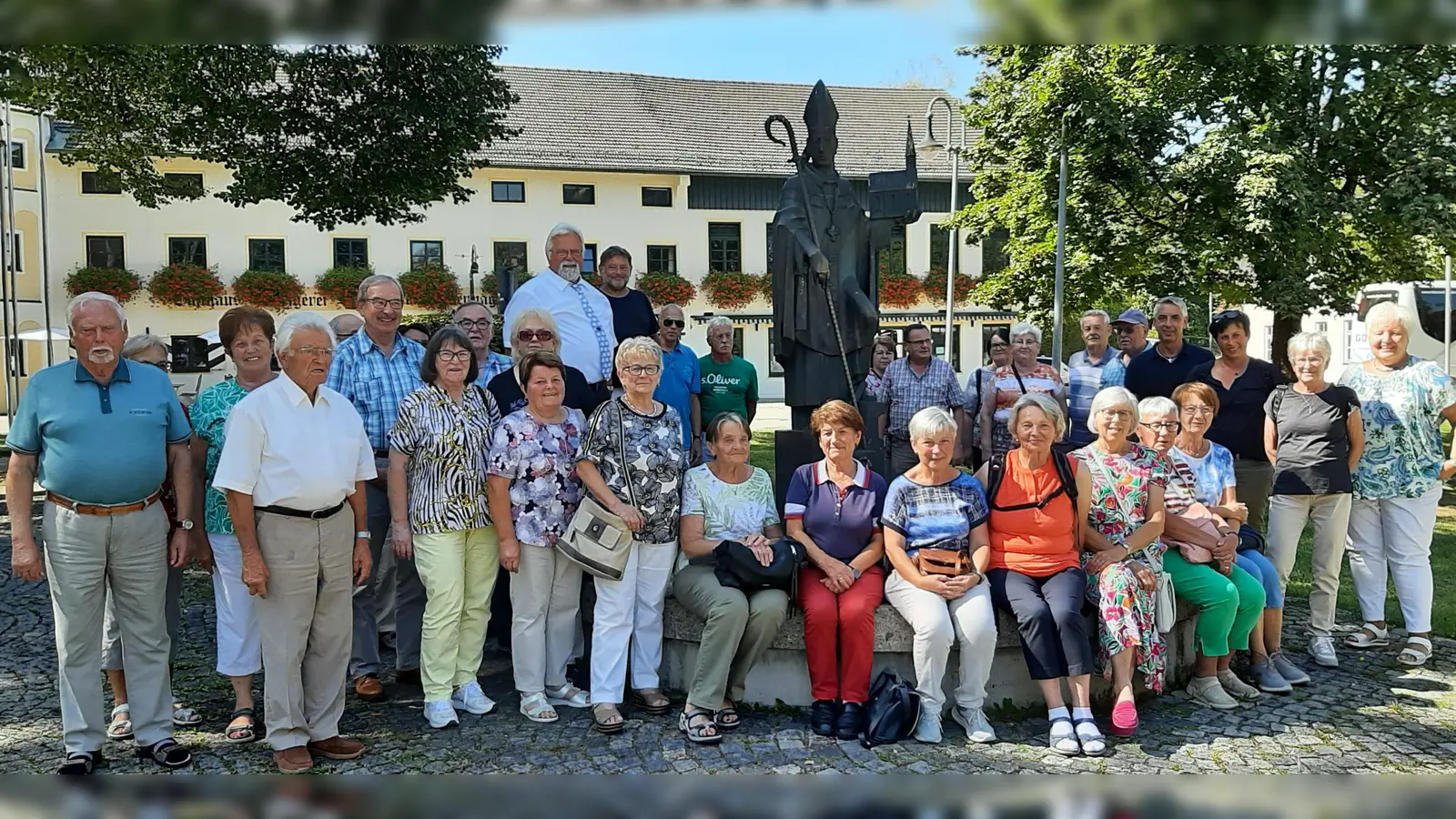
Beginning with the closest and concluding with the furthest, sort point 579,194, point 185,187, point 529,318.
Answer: point 529,318
point 185,187
point 579,194

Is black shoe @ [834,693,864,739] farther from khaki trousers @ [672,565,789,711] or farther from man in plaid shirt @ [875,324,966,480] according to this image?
man in plaid shirt @ [875,324,966,480]

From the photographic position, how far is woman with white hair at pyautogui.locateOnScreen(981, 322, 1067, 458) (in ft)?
24.7

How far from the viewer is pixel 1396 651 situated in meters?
6.25

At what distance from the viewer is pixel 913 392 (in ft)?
26.1

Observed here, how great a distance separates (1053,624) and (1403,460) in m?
2.67

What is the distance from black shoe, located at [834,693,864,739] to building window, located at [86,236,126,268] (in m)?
37.7

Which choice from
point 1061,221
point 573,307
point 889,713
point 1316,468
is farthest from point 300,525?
point 1061,221

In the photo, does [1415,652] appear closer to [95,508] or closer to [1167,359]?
[1167,359]

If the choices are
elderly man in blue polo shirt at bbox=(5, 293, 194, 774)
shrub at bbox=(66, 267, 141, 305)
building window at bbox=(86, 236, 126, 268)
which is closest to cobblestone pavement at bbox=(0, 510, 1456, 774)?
elderly man in blue polo shirt at bbox=(5, 293, 194, 774)

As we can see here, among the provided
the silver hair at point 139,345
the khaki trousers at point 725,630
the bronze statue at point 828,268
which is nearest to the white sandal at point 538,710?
the khaki trousers at point 725,630

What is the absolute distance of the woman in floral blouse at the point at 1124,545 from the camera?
503 cm
